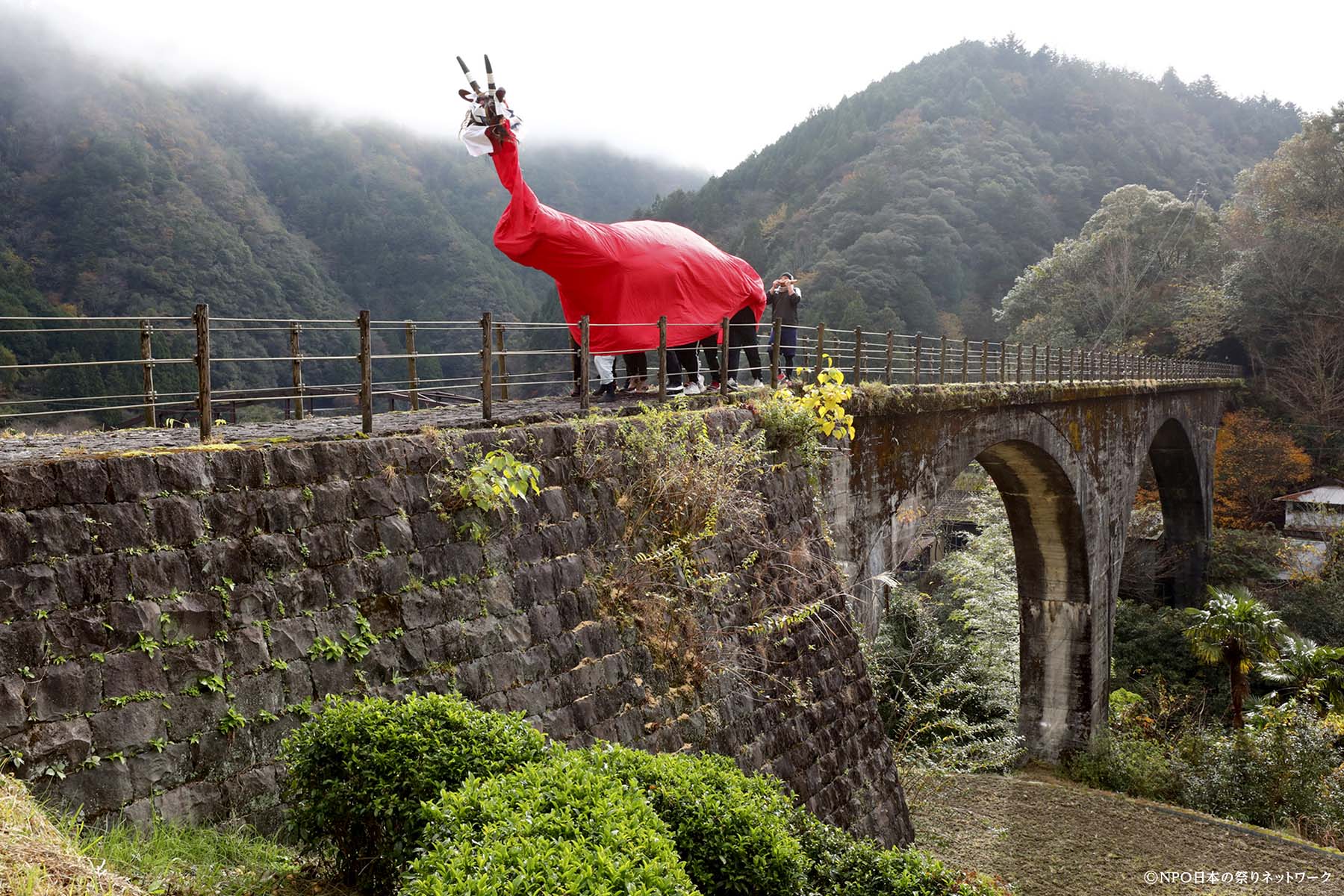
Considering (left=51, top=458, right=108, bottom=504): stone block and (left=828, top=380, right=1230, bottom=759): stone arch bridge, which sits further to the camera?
(left=828, top=380, right=1230, bottom=759): stone arch bridge

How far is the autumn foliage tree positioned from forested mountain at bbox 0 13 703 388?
22.5 m

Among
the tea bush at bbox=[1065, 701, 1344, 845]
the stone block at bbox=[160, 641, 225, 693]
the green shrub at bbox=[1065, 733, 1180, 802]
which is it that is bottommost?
the green shrub at bbox=[1065, 733, 1180, 802]

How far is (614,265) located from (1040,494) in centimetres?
1148

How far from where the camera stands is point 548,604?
4836mm

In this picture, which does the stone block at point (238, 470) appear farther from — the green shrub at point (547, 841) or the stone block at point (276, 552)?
the green shrub at point (547, 841)

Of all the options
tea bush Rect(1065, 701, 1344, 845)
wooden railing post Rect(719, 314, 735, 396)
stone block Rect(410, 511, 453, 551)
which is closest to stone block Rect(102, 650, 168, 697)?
stone block Rect(410, 511, 453, 551)

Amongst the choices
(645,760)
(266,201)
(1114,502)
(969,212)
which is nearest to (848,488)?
(645,760)

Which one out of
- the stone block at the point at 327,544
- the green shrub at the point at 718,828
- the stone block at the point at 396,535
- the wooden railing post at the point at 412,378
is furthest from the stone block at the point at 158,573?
the wooden railing post at the point at 412,378

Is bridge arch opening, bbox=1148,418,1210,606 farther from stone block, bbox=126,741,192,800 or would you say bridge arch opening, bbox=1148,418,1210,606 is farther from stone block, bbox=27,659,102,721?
stone block, bbox=27,659,102,721

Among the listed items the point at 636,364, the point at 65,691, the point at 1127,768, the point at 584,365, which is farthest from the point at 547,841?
the point at 1127,768

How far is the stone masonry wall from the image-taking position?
3104 mm

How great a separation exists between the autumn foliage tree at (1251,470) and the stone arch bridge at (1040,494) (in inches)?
234

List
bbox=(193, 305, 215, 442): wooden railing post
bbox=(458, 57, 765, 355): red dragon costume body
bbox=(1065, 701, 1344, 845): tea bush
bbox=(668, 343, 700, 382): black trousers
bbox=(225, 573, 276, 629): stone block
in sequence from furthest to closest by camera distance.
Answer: bbox=(1065, 701, 1344, 845): tea bush, bbox=(668, 343, 700, 382): black trousers, bbox=(458, 57, 765, 355): red dragon costume body, bbox=(193, 305, 215, 442): wooden railing post, bbox=(225, 573, 276, 629): stone block

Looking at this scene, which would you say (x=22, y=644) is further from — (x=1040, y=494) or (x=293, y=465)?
(x=1040, y=494)
